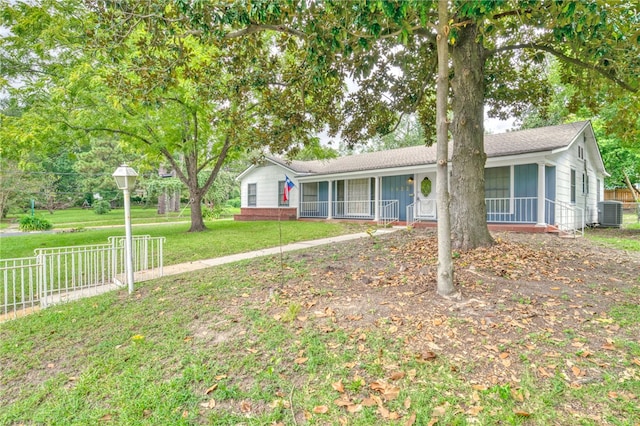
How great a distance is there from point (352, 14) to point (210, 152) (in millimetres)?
11803

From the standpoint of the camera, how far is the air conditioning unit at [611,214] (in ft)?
44.4

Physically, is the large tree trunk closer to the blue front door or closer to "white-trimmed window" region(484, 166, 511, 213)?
"white-trimmed window" region(484, 166, 511, 213)

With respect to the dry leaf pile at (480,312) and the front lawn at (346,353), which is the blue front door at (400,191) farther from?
the front lawn at (346,353)

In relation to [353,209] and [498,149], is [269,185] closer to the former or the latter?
[353,209]

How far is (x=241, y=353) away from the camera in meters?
3.22

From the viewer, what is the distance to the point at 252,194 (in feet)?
68.8

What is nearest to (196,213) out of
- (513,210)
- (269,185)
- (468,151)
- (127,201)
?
(269,185)

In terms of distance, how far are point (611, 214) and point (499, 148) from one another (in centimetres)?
675

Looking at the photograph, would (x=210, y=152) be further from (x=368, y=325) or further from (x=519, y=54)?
(x=368, y=325)

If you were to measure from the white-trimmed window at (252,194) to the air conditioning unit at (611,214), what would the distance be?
17.8m

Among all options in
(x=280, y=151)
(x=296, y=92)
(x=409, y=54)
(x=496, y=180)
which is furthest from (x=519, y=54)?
(x=280, y=151)

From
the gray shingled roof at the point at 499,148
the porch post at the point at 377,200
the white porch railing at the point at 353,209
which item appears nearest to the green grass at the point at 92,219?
the gray shingled roof at the point at 499,148

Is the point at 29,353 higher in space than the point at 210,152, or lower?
lower

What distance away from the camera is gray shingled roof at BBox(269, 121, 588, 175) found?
10.7 m
